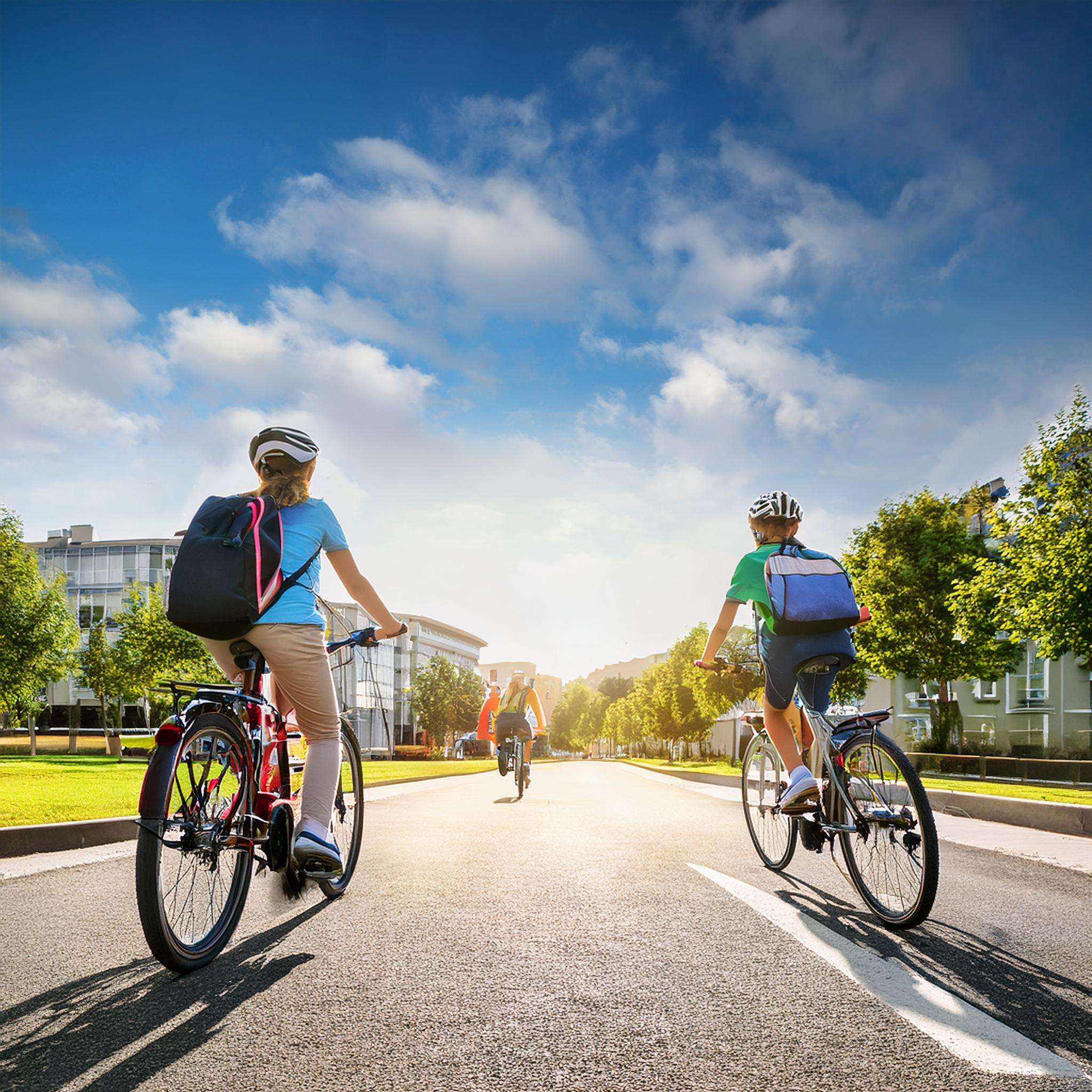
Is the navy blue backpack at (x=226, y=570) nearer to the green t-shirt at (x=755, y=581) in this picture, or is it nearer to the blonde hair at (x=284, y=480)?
the blonde hair at (x=284, y=480)

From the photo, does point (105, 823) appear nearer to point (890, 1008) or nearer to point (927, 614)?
point (890, 1008)

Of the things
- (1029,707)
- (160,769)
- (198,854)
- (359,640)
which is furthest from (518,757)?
(1029,707)

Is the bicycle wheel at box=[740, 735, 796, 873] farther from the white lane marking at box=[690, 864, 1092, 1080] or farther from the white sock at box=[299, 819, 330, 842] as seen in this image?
the white sock at box=[299, 819, 330, 842]

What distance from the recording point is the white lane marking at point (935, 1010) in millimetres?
2293

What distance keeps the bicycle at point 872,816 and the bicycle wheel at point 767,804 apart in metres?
0.04

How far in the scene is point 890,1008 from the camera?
275 cm

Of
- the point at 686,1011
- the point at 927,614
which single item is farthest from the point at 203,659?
the point at 686,1011

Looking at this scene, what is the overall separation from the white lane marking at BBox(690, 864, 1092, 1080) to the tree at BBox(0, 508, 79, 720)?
3388cm

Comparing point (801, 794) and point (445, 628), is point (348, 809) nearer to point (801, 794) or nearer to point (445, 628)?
point (801, 794)

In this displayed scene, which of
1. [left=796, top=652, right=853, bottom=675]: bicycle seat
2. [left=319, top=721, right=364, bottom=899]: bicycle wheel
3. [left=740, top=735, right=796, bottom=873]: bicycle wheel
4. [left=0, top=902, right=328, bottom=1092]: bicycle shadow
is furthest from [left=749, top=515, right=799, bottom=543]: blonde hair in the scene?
[left=0, top=902, right=328, bottom=1092]: bicycle shadow

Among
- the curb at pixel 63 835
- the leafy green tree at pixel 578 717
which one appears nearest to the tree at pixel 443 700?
the leafy green tree at pixel 578 717

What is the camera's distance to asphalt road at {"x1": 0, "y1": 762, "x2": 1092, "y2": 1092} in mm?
2260

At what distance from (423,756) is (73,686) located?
31.6m

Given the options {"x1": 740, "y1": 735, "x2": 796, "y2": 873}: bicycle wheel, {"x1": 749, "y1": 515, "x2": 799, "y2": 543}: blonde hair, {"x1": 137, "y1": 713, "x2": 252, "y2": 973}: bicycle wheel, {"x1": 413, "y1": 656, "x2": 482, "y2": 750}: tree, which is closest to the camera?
{"x1": 137, "y1": 713, "x2": 252, "y2": 973}: bicycle wheel
